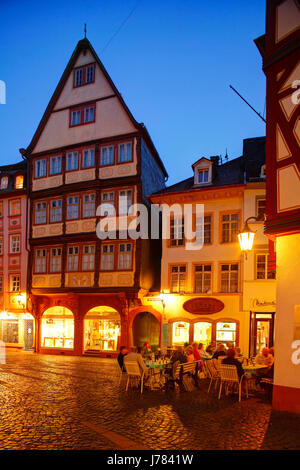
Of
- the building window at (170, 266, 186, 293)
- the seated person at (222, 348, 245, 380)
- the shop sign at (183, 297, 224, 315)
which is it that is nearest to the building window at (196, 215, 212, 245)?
the building window at (170, 266, 186, 293)

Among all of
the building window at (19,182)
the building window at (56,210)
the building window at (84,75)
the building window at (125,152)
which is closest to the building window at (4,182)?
the building window at (19,182)

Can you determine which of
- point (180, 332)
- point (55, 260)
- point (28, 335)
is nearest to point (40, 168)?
point (55, 260)

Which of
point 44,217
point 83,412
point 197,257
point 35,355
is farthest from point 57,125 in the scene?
point 83,412

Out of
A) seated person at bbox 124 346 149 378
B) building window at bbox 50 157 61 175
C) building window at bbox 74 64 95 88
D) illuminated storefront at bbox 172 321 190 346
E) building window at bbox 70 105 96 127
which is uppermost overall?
building window at bbox 74 64 95 88

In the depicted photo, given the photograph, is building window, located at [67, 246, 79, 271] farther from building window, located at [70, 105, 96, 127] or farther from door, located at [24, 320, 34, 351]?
building window, located at [70, 105, 96, 127]

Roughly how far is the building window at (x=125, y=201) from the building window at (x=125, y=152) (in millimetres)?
1871

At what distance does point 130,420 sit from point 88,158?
713 inches

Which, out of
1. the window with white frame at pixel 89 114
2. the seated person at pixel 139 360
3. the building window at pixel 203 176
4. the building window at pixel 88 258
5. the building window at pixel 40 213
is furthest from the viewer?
the building window at pixel 40 213

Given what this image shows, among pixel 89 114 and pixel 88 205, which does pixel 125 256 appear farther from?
pixel 89 114

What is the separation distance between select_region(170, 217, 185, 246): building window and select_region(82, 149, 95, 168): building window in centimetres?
631

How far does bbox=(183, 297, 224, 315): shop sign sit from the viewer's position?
20516 millimetres

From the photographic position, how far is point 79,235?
23.9m

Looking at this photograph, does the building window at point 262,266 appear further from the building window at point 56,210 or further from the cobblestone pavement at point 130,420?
the building window at point 56,210

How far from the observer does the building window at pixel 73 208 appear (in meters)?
24.4
